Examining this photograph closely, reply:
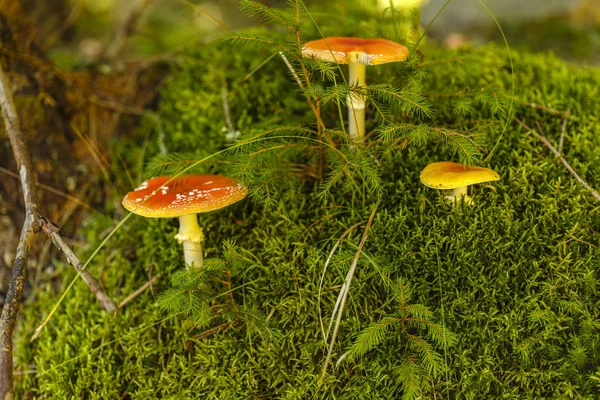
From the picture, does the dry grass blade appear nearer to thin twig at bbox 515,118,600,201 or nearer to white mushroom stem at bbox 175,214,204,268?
white mushroom stem at bbox 175,214,204,268

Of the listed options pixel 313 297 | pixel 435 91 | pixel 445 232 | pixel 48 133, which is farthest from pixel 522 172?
pixel 48 133

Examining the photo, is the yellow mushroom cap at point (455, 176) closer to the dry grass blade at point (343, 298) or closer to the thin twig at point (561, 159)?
the dry grass blade at point (343, 298)

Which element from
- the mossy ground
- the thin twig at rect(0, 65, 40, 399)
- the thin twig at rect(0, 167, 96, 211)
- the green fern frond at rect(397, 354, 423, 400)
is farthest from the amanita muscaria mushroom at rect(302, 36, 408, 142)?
the thin twig at rect(0, 167, 96, 211)

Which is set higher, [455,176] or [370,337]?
[455,176]

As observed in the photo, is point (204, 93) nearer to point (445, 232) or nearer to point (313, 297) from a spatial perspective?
point (313, 297)

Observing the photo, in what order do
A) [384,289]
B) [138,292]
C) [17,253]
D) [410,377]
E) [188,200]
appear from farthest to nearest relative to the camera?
[138,292]
[384,289]
[188,200]
[17,253]
[410,377]

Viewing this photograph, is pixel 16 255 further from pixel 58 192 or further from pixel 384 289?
pixel 384 289

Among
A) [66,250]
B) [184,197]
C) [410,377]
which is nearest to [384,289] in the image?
[410,377]
